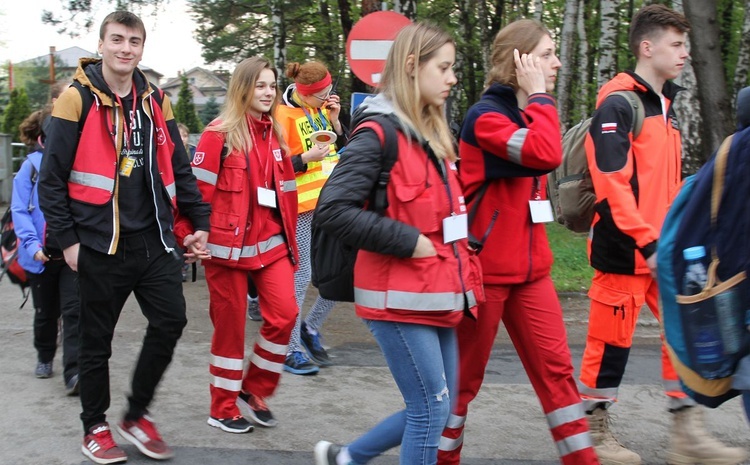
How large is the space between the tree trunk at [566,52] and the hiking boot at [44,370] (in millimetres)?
15438


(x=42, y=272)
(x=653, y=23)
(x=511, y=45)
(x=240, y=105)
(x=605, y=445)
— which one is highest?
(x=653, y=23)

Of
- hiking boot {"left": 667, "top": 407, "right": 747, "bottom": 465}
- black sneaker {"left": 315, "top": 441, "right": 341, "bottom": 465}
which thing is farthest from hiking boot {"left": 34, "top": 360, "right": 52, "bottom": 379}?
hiking boot {"left": 667, "top": 407, "right": 747, "bottom": 465}

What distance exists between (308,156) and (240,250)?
1.45m

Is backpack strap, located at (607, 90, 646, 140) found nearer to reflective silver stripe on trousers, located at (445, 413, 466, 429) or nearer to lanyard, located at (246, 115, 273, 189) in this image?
reflective silver stripe on trousers, located at (445, 413, 466, 429)

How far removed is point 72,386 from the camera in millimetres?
5336

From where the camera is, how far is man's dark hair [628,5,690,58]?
4250 mm

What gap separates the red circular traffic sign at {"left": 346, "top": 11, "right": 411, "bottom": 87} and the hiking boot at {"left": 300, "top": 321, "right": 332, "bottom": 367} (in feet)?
8.15

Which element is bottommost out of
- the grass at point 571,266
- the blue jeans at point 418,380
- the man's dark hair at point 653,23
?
the grass at point 571,266

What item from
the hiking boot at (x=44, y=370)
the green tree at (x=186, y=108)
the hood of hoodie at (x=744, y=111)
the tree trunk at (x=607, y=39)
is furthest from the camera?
the green tree at (x=186, y=108)

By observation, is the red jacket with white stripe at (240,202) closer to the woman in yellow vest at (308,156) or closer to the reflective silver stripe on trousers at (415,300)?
the woman in yellow vest at (308,156)

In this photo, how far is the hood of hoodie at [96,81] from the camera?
4090 millimetres

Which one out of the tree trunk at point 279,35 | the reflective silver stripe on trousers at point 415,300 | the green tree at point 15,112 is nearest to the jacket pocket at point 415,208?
the reflective silver stripe on trousers at point 415,300

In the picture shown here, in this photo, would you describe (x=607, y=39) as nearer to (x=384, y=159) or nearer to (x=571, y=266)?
(x=571, y=266)

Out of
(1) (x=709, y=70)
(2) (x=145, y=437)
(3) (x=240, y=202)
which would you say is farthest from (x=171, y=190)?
(1) (x=709, y=70)
